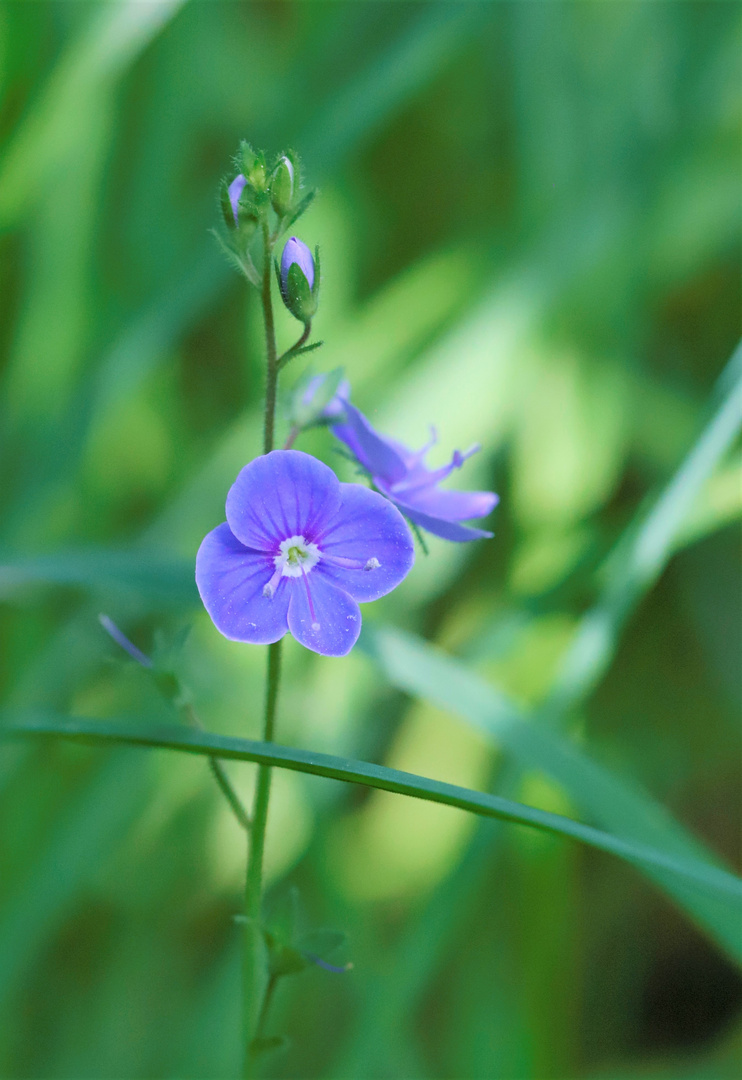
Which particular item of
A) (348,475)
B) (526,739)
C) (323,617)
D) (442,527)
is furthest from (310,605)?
(348,475)

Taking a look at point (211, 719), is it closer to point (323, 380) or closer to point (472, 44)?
point (323, 380)

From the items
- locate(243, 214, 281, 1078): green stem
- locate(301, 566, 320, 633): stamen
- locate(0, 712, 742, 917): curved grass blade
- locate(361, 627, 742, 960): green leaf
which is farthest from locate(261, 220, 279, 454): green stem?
locate(361, 627, 742, 960): green leaf

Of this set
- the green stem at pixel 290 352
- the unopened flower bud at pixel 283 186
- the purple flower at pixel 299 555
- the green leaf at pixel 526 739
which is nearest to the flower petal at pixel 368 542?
the purple flower at pixel 299 555

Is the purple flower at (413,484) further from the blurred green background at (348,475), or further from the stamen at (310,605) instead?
the blurred green background at (348,475)

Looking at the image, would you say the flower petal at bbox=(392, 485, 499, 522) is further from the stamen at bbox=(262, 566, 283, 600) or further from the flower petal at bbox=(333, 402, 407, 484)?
the stamen at bbox=(262, 566, 283, 600)

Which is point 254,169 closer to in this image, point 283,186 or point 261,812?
point 283,186
